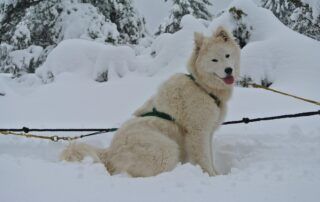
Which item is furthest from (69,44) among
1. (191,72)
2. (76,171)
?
(76,171)

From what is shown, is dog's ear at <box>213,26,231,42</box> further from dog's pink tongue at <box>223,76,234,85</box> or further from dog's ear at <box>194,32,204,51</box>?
dog's pink tongue at <box>223,76,234,85</box>

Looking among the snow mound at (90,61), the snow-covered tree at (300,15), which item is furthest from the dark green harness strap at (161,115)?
the snow-covered tree at (300,15)

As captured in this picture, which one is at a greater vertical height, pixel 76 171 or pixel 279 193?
pixel 279 193

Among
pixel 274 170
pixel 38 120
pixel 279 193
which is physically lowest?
pixel 38 120

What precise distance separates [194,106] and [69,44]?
27.8ft

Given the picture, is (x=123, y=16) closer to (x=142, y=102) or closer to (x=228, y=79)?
(x=142, y=102)

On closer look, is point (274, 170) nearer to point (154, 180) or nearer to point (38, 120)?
point (154, 180)

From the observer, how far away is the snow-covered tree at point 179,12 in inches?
840

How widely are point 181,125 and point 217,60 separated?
0.83 meters

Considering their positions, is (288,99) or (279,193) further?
(288,99)

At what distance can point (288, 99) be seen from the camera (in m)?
7.75

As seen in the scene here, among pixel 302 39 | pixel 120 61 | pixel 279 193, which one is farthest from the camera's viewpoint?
pixel 120 61

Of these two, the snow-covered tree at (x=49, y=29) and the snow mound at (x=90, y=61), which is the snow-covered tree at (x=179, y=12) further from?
the snow mound at (x=90, y=61)

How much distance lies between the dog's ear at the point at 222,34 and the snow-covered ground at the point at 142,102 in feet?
4.48
